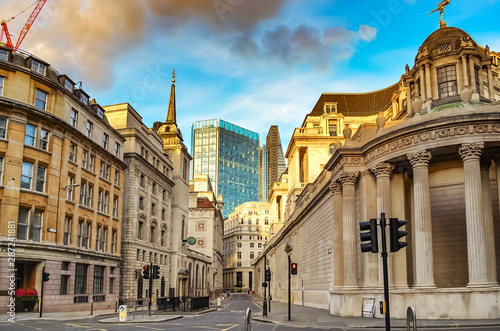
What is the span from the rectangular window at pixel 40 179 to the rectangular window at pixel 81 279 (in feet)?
27.3

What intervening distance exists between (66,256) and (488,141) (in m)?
31.6

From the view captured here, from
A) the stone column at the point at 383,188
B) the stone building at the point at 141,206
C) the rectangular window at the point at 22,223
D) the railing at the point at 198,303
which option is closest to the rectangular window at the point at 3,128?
the rectangular window at the point at 22,223

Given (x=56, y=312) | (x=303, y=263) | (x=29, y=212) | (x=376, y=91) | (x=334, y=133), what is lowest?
(x=56, y=312)

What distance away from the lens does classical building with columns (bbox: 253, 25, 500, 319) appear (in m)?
26.1

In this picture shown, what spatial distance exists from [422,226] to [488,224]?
11.3ft

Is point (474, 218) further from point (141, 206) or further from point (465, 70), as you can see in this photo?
point (141, 206)

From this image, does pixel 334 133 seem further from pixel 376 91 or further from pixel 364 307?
pixel 364 307

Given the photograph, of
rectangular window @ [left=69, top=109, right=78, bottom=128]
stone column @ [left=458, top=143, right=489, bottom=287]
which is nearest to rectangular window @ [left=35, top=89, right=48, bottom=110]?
rectangular window @ [left=69, top=109, right=78, bottom=128]

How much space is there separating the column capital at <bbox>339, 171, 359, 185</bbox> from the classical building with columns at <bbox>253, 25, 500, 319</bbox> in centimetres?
7

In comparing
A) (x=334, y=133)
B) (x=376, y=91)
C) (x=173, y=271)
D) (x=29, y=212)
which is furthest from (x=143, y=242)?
(x=376, y=91)

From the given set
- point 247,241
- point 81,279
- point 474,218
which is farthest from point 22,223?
point 247,241

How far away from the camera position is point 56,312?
36.6 metres

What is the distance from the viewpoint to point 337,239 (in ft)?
112

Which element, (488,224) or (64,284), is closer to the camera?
(488,224)
